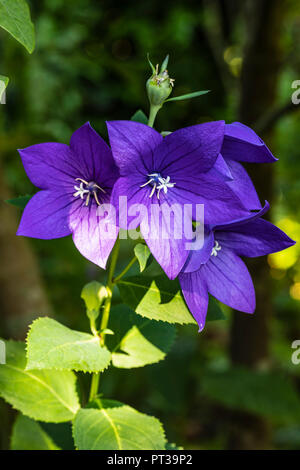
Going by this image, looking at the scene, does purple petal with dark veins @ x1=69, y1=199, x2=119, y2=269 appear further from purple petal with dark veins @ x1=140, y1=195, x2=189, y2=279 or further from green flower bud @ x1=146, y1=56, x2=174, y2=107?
green flower bud @ x1=146, y1=56, x2=174, y2=107

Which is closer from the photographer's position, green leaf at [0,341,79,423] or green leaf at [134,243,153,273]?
green leaf at [134,243,153,273]

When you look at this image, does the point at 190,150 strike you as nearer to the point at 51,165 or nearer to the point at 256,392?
the point at 51,165

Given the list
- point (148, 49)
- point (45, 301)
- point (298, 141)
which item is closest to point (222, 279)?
point (45, 301)

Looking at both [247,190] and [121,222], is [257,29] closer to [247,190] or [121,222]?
[247,190]

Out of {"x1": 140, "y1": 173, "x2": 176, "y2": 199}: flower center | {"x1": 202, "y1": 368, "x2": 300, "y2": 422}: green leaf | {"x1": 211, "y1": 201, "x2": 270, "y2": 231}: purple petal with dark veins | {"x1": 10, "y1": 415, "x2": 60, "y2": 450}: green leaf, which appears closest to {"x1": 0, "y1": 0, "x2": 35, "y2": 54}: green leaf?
{"x1": 140, "y1": 173, "x2": 176, "y2": 199}: flower center

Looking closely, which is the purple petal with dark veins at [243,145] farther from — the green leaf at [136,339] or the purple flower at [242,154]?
the green leaf at [136,339]

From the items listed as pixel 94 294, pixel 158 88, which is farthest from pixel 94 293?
pixel 158 88

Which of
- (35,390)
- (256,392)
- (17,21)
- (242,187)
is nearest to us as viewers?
(17,21)
